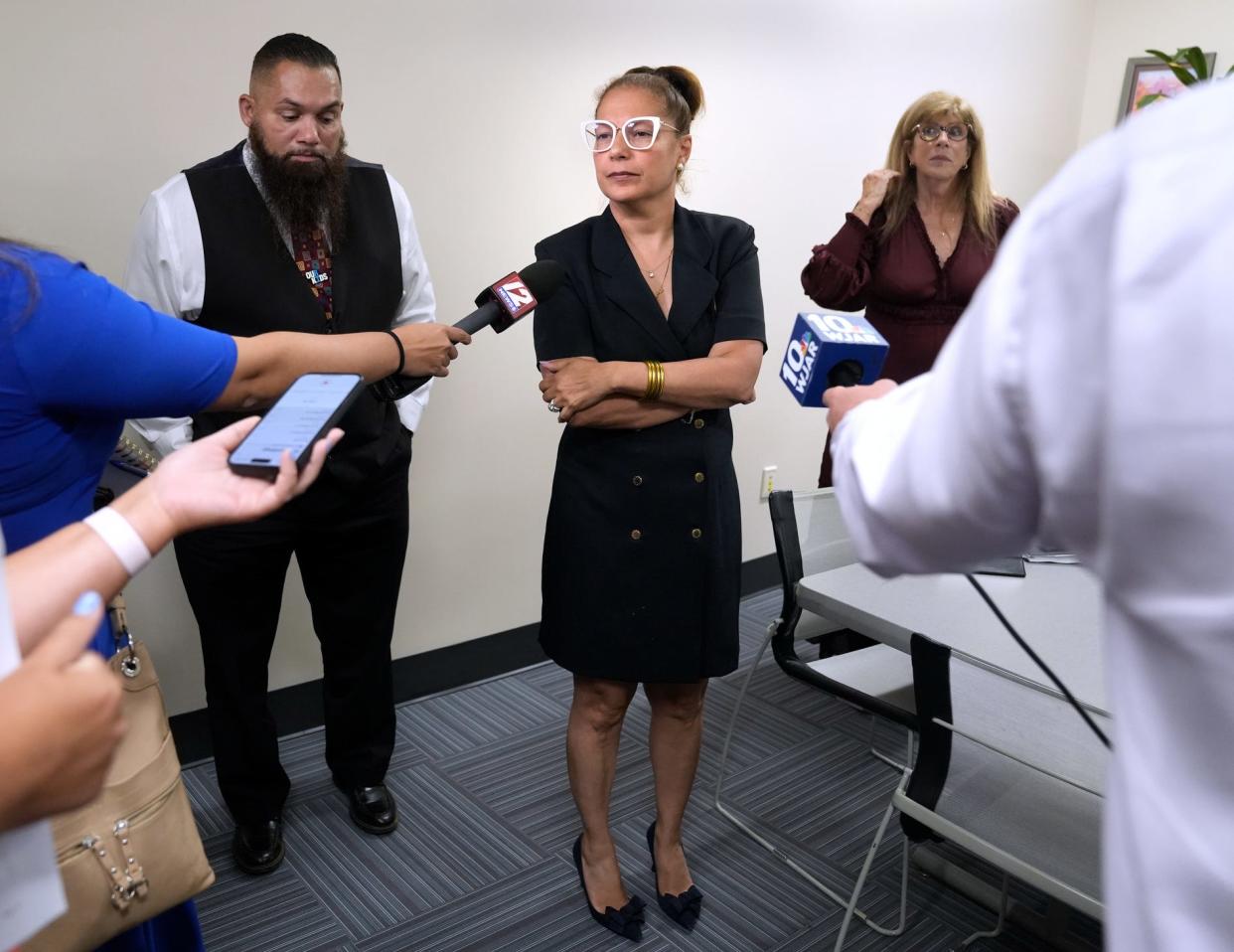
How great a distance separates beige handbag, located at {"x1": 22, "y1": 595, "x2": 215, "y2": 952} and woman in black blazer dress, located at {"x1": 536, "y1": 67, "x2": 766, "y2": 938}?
0.91 meters

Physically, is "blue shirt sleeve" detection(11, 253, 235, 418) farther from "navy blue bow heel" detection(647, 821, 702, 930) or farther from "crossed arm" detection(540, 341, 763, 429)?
"navy blue bow heel" detection(647, 821, 702, 930)

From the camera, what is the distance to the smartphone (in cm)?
103

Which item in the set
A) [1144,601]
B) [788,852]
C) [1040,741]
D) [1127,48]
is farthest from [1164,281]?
[1127,48]

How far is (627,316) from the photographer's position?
197cm

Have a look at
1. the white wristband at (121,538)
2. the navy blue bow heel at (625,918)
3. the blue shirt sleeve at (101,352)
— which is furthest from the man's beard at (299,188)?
the navy blue bow heel at (625,918)

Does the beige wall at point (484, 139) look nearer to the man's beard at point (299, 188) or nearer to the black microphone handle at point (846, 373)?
Answer: the man's beard at point (299, 188)

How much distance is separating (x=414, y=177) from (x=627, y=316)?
47.1 inches

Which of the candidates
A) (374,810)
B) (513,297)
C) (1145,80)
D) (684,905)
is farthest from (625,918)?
(1145,80)

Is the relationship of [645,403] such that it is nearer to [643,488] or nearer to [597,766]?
[643,488]

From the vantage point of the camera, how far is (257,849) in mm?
2334

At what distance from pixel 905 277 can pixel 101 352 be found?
2268 millimetres

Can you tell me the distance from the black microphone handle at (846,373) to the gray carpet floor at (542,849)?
1.35m

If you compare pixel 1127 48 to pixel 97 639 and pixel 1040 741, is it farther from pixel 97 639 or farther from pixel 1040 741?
pixel 97 639

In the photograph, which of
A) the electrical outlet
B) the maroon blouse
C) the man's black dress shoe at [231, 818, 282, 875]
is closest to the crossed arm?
the maroon blouse
